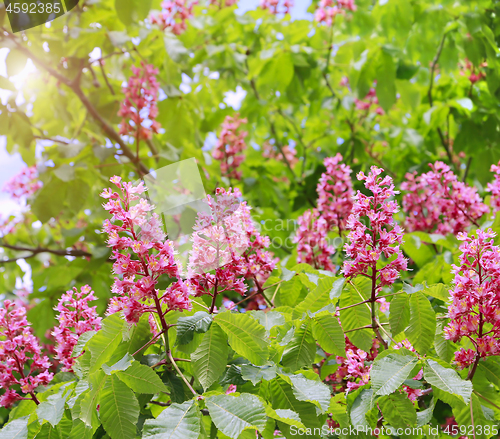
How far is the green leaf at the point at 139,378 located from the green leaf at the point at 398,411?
0.66 metres

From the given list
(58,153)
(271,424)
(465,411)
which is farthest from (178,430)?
(58,153)

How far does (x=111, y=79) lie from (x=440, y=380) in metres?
4.72

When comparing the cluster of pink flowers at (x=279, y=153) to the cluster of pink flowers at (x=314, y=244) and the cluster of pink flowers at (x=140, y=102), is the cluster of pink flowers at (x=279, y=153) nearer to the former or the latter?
the cluster of pink flowers at (x=140, y=102)

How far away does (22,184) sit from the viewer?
4594mm

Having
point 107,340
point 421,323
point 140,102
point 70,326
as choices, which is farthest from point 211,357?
point 140,102

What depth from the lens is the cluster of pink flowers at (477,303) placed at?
1.29 metres

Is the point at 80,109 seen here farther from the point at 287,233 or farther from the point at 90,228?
the point at 287,233

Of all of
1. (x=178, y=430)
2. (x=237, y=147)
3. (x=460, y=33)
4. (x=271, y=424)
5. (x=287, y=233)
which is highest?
(x=460, y=33)

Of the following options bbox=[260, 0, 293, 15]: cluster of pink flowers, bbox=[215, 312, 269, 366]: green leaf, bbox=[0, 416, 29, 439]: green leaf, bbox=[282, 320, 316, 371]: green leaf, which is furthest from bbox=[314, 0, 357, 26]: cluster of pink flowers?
bbox=[0, 416, 29, 439]: green leaf

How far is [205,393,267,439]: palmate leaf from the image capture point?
99cm

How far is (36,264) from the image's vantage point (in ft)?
13.8

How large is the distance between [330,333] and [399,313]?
24 centimetres

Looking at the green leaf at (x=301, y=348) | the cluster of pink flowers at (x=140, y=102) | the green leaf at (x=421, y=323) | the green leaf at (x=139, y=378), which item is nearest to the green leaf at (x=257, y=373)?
the green leaf at (x=301, y=348)

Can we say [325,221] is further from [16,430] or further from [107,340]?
[16,430]
